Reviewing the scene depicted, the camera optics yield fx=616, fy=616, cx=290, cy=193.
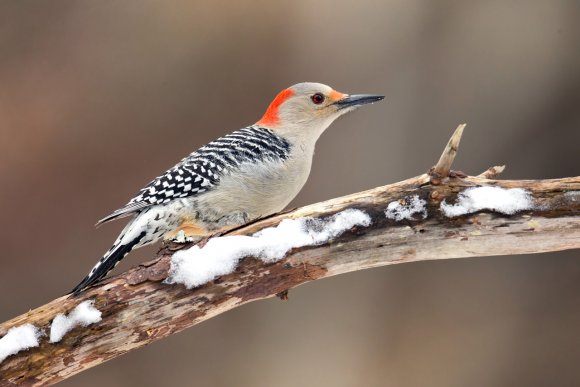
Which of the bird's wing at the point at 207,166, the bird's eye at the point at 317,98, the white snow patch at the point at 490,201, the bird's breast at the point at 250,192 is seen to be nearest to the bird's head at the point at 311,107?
the bird's eye at the point at 317,98

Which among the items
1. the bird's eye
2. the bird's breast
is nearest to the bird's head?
the bird's eye

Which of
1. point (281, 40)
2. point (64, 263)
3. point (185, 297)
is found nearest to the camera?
point (185, 297)

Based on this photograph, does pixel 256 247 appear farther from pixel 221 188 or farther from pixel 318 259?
pixel 221 188

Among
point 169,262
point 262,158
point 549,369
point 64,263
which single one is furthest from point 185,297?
point 549,369

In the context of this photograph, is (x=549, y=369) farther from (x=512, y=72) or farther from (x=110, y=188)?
(x=110, y=188)

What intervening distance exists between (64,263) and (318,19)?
259cm

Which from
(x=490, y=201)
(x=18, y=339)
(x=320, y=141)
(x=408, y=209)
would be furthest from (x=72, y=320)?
(x=320, y=141)

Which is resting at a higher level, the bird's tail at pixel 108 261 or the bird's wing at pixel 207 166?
the bird's wing at pixel 207 166

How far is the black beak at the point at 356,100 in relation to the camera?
9.89ft

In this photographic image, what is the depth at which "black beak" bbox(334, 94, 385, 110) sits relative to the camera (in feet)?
9.89

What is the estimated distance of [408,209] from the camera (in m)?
2.16

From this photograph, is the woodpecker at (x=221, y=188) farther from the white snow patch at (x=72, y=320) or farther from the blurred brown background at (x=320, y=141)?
the blurred brown background at (x=320, y=141)

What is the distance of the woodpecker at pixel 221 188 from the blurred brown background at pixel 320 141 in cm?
167

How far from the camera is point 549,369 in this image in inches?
173
